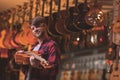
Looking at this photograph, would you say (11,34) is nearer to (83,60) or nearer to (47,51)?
(83,60)

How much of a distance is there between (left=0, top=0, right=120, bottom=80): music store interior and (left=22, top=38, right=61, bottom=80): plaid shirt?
0.36m

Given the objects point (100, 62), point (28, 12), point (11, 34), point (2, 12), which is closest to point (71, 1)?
point (100, 62)

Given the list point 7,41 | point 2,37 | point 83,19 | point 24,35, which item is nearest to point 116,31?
point 83,19

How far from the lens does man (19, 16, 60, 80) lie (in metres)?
2.71

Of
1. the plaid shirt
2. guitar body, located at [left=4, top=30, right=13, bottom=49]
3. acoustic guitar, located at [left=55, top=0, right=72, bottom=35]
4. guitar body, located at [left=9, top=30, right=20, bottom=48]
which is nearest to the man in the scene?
the plaid shirt

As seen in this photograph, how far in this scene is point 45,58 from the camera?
2.78 metres

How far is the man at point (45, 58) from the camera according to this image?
2.71 m

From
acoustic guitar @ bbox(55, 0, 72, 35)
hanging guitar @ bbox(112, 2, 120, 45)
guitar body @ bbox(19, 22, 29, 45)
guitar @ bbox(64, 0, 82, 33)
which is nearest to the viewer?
hanging guitar @ bbox(112, 2, 120, 45)

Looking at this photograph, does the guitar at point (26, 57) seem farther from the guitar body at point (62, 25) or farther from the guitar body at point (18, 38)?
the guitar body at point (18, 38)

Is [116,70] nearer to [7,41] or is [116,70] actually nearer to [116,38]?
[116,38]

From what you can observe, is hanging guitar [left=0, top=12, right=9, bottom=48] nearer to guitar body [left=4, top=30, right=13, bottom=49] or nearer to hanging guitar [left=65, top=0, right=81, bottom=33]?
guitar body [left=4, top=30, right=13, bottom=49]

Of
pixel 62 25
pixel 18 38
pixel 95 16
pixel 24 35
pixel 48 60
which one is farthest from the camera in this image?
pixel 18 38

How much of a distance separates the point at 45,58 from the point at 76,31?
0.79 metres

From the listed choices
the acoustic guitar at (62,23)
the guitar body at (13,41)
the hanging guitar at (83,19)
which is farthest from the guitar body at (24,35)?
the hanging guitar at (83,19)
